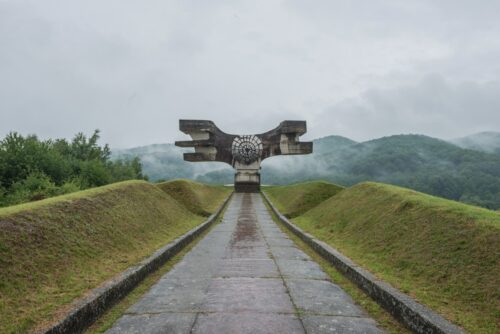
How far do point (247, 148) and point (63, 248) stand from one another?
29.1 meters

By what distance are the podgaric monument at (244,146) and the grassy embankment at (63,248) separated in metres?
23.3

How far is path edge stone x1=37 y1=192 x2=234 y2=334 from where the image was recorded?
15.0ft

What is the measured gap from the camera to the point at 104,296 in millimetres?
5496

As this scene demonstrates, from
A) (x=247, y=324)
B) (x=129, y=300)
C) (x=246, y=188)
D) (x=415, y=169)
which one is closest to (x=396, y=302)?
(x=247, y=324)

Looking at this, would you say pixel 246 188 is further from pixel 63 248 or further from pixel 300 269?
pixel 63 248

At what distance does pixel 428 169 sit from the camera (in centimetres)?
11700

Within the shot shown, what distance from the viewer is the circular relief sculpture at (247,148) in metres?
35.2

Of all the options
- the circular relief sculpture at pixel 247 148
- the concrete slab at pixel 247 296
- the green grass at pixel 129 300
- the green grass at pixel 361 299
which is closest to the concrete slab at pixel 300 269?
the green grass at pixel 361 299

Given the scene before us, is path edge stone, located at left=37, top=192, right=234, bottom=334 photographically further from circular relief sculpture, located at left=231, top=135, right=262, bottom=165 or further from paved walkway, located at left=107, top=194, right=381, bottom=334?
circular relief sculpture, located at left=231, top=135, right=262, bottom=165

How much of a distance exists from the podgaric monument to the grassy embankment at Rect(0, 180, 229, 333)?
23315 mm

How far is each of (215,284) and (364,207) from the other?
21.9 ft

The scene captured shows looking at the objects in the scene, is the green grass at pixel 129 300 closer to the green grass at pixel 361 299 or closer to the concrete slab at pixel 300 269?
the concrete slab at pixel 300 269

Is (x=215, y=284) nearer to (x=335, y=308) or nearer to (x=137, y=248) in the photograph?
(x=335, y=308)

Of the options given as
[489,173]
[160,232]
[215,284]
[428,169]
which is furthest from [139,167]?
[428,169]
